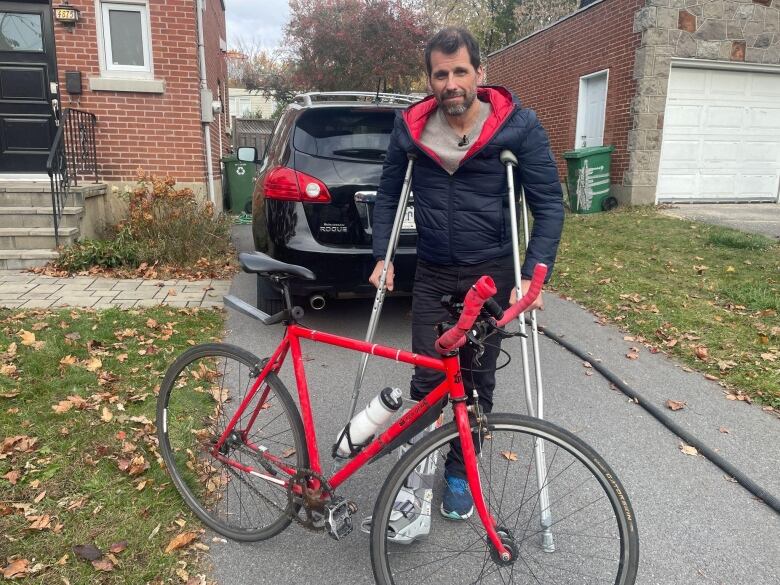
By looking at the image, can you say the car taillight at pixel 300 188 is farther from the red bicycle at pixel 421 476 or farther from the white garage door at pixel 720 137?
the white garage door at pixel 720 137

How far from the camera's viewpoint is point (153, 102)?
337 inches

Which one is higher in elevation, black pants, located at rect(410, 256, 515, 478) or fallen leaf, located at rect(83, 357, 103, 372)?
black pants, located at rect(410, 256, 515, 478)

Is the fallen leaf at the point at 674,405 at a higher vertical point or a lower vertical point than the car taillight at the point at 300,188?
lower

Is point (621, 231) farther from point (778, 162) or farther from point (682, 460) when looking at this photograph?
point (682, 460)

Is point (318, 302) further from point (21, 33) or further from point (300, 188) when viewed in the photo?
point (21, 33)

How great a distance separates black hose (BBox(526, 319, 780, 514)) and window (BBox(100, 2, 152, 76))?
6893 millimetres

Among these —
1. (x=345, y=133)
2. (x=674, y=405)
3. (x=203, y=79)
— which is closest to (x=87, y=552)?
(x=345, y=133)

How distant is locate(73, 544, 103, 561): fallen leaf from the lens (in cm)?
244

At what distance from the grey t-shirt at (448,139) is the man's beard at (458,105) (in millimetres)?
90

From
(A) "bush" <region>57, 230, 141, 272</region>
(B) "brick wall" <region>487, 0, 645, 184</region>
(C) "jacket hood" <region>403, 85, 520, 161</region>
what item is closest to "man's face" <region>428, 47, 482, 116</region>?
(C) "jacket hood" <region>403, 85, 520, 161</region>

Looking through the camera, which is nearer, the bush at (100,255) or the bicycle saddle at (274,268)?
the bicycle saddle at (274,268)

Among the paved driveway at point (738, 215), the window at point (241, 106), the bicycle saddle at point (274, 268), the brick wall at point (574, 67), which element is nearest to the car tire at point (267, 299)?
the bicycle saddle at point (274, 268)

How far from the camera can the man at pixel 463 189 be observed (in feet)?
8.04

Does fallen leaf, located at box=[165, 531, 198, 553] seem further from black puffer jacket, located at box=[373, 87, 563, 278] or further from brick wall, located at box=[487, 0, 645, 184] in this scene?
brick wall, located at box=[487, 0, 645, 184]
